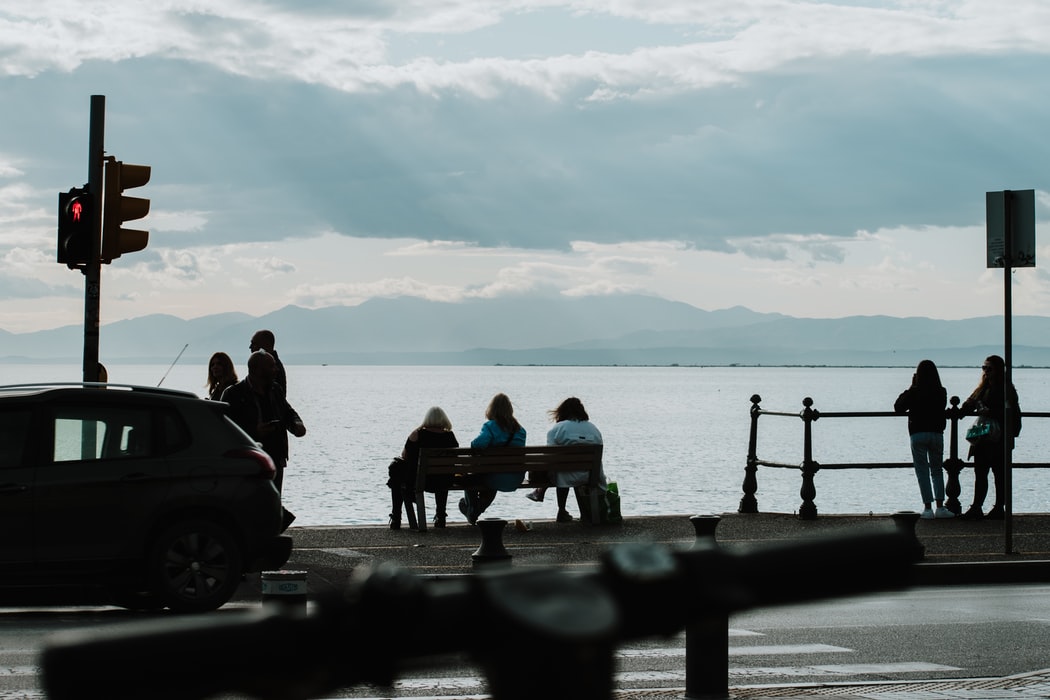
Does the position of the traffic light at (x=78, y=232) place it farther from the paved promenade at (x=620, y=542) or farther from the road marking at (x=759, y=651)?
the road marking at (x=759, y=651)

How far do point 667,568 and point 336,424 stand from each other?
93.8m

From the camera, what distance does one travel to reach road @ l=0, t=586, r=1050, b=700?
8.70 metres

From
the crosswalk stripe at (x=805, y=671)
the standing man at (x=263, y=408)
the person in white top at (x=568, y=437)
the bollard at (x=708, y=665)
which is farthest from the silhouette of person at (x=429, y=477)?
the bollard at (x=708, y=665)

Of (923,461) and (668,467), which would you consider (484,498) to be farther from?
(668,467)

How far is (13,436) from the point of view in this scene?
11.2m

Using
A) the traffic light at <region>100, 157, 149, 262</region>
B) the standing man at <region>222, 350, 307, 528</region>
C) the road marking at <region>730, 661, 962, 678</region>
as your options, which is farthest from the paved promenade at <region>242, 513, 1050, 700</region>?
the traffic light at <region>100, 157, 149, 262</region>

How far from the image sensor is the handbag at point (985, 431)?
18.3 meters

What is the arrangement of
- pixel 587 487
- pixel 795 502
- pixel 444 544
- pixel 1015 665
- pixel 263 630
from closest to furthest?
pixel 263 630 → pixel 1015 665 → pixel 444 544 → pixel 587 487 → pixel 795 502

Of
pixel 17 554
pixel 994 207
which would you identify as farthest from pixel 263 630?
pixel 994 207

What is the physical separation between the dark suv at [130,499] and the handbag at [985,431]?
9.30 metres

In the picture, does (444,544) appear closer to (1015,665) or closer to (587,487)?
(587,487)

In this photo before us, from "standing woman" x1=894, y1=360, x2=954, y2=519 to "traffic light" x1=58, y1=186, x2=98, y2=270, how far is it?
9.32m

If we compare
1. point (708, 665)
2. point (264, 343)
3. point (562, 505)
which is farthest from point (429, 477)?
point (708, 665)

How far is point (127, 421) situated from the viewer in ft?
38.0
